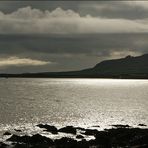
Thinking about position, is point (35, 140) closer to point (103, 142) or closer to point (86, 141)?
point (86, 141)

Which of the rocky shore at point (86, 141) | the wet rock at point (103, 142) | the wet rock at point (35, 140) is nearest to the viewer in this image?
the rocky shore at point (86, 141)

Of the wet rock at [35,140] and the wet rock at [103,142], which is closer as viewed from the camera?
the wet rock at [103,142]

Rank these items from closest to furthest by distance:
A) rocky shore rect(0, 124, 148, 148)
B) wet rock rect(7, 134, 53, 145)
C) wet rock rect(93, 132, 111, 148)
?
rocky shore rect(0, 124, 148, 148)
wet rock rect(93, 132, 111, 148)
wet rock rect(7, 134, 53, 145)

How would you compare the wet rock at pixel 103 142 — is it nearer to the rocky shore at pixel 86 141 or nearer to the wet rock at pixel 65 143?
the rocky shore at pixel 86 141

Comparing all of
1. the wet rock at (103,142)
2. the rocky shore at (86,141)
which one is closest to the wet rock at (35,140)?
the rocky shore at (86,141)

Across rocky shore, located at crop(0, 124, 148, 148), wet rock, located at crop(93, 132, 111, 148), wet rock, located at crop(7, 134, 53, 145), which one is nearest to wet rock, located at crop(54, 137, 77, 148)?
rocky shore, located at crop(0, 124, 148, 148)

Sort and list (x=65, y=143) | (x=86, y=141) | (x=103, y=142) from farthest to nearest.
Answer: (x=86, y=141)
(x=103, y=142)
(x=65, y=143)

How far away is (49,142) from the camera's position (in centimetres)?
6325

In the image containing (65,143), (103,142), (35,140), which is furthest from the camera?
(35,140)

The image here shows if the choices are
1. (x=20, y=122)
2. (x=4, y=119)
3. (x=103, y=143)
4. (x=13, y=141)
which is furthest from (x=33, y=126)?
(x=103, y=143)

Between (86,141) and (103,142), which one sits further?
(86,141)

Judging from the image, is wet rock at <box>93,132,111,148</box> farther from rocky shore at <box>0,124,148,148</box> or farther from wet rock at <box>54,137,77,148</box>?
wet rock at <box>54,137,77,148</box>

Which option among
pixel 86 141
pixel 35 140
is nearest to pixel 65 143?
pixel 86 141

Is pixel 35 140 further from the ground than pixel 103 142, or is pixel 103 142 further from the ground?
pixel 103 142
